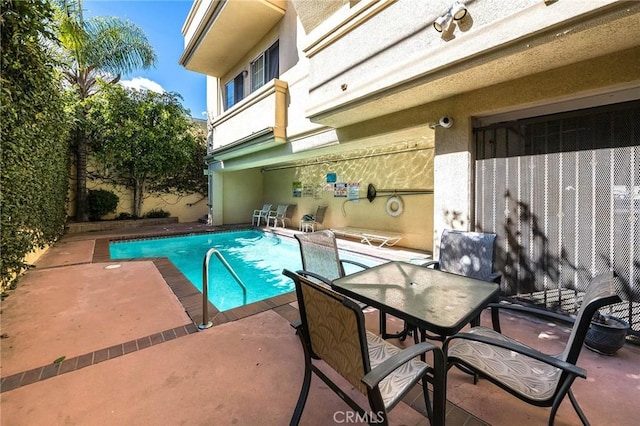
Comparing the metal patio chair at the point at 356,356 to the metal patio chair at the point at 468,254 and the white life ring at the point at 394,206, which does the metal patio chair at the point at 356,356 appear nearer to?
the metal patio chair at the point at 468,254

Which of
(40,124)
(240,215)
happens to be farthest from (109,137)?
(40,124)

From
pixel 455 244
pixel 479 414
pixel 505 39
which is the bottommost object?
pixel 479 414

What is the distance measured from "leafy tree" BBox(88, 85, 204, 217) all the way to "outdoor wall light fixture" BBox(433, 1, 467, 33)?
11.2m

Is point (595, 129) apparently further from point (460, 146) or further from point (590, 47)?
point (460, 146)

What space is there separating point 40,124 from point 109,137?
7402mm

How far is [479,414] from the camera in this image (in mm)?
1893

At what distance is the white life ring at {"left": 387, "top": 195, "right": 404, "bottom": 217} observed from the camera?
27.1ft

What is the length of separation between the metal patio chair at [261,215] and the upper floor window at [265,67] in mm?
5097

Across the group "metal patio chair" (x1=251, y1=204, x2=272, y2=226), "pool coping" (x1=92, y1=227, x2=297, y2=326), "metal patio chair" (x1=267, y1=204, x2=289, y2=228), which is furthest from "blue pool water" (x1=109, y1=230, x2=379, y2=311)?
"metal patio chair" (x1=251, y1=204, x2=272, y2=226)

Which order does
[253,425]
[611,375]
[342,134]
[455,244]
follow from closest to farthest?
[253,425]
[611,375]
[455,244]
[342,134]

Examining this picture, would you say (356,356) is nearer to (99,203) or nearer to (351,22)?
(351,22)

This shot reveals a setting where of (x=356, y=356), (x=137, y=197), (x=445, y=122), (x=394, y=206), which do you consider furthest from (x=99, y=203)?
(x=356, y=356)

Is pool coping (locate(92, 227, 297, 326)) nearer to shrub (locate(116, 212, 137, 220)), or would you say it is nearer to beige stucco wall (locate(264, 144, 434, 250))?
beige stucco wall (locate(264, 144, 434, 250))

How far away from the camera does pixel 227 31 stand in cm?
841
